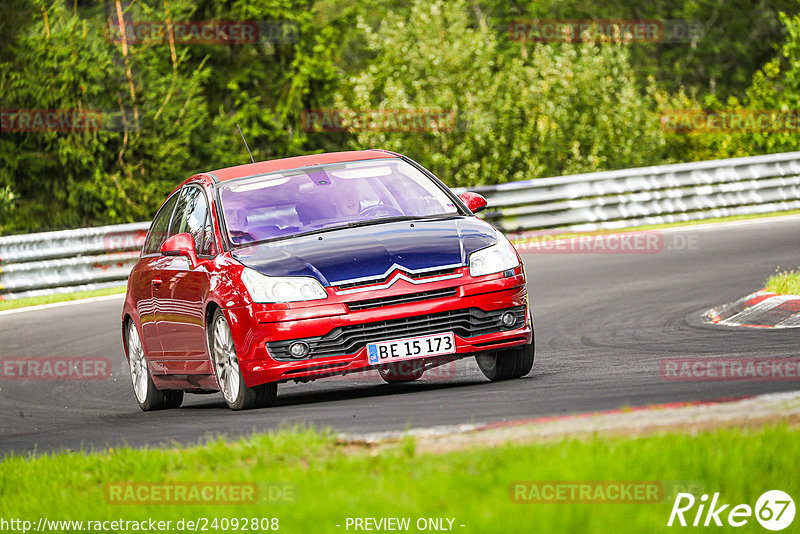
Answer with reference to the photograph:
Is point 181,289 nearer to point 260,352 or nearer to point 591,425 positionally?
point 260,352

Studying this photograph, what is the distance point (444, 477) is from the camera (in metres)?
5.05

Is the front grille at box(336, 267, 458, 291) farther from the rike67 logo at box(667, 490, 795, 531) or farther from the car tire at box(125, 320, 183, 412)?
the rike67 logo at box(667, 490, 795, 531)

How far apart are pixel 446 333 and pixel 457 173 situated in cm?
1938

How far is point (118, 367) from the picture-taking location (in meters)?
12.7

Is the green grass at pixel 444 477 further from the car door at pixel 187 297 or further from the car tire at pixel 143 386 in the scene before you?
the car tire at pixel 143 386

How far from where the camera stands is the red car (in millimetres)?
8211

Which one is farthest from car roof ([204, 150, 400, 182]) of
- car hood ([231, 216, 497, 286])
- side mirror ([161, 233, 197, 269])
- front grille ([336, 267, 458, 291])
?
front grille ([336, 267, 458, 291])

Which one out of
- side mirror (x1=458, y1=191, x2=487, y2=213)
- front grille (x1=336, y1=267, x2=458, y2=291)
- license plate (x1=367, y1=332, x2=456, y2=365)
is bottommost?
license plate (x1=367, y1=332, x2=456, y2=365)

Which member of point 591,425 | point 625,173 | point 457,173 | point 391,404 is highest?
point 591,425

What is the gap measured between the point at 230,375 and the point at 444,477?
3.92 meters

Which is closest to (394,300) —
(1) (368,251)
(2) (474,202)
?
(1) (368,251)

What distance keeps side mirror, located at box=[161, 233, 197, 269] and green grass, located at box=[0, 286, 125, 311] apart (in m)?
8.92

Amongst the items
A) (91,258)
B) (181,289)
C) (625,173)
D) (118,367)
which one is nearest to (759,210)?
(625,173)

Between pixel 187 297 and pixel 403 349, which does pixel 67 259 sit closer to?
pixel 187 297
